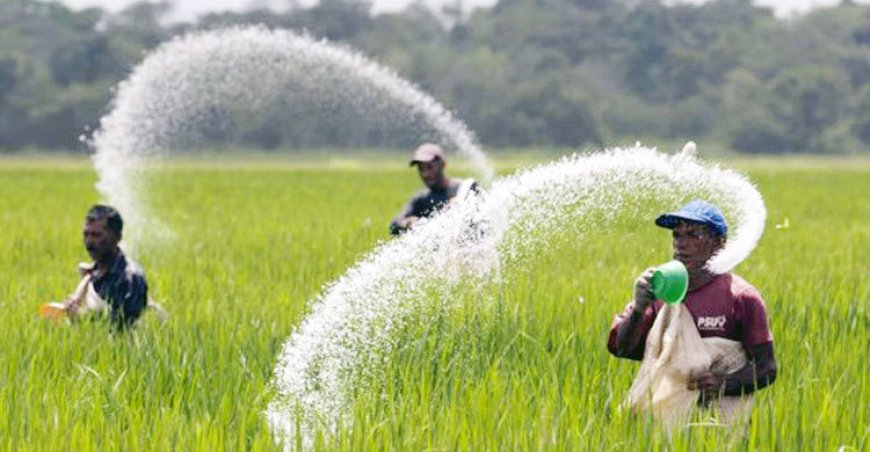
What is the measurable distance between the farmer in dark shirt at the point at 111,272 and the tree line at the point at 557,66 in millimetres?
51425

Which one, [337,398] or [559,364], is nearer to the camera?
[337,398]

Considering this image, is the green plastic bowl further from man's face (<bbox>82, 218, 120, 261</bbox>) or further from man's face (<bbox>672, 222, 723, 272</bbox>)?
man's face (<bbox>82, 218, 120, 261</bbox>)

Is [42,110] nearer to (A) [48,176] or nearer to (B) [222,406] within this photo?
(A) [48,176]

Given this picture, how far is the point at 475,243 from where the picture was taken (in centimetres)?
492

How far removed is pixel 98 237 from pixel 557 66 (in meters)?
81.3

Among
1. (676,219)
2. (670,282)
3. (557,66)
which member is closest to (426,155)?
(676,219)

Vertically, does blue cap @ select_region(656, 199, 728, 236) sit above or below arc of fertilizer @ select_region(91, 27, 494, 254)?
below

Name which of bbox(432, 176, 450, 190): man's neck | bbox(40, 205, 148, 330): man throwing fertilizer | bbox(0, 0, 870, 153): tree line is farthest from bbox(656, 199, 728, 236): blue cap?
bbox(0, 0, 870, 153): tree line

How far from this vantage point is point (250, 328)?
6297mm

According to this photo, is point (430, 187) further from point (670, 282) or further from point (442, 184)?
point (670, 282)

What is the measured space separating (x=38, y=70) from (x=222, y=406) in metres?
70.7

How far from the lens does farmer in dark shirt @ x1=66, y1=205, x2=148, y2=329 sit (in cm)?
589

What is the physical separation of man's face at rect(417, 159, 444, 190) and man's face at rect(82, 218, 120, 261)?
205cm

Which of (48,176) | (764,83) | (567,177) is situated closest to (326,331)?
(567,177)
